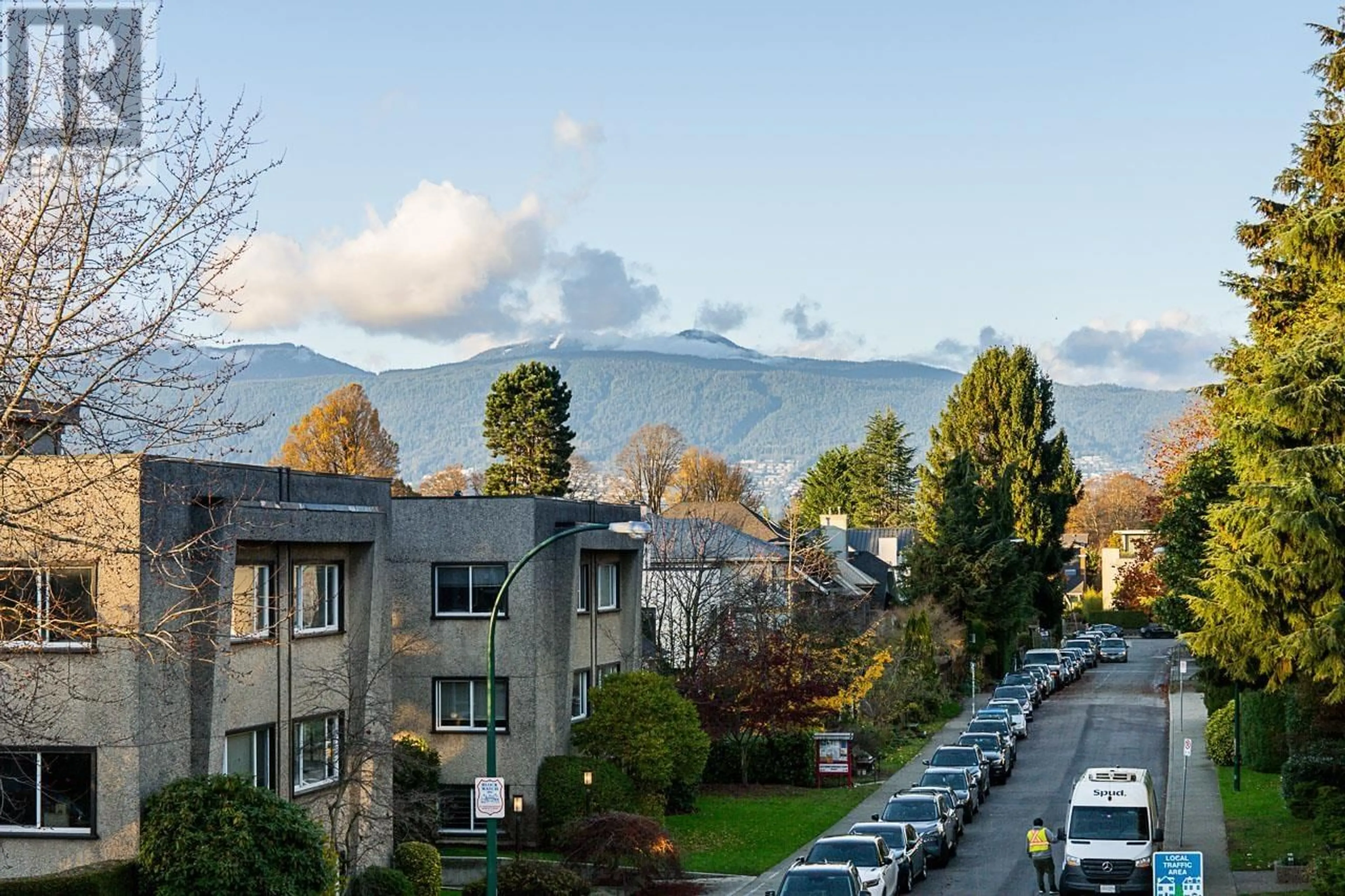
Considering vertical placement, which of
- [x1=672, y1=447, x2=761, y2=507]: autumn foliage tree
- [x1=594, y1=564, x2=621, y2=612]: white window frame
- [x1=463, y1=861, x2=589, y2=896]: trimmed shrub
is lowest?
[x1=463, y1=861, x2=589, y2=896]: trimmed shrub

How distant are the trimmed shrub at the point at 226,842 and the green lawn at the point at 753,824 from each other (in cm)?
1381

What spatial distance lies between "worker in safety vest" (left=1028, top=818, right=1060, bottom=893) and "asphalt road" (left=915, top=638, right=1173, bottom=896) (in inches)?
18.5

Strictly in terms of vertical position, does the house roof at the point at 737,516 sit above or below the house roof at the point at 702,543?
above

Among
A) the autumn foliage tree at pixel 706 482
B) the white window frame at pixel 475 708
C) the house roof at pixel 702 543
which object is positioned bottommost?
the white window frame at pixel 475 708

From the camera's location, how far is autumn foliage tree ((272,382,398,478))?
95.8 m

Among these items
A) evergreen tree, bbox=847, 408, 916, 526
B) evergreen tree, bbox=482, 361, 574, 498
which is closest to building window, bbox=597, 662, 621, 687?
evergreen tree, bbox=482, 361, 574, 498

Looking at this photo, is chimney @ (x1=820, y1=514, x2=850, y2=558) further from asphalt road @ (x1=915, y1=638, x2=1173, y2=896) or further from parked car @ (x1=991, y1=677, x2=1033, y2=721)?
asphalt road @ (x1=915, y1=638, x2=1173, y2=896)

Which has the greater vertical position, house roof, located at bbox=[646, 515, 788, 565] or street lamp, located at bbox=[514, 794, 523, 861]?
house roof, located at bbox=[646, 515, 788, 565]

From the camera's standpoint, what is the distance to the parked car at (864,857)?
28.7 meters

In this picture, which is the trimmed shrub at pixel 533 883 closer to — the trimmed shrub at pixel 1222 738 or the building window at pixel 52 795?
the building window at pixel 52 795

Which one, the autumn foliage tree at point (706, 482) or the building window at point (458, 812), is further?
the autumn foliage tree at point (706, 482)

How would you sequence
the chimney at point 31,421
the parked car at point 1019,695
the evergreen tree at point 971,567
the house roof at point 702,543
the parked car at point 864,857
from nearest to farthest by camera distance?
the chimney at point 31,421, the parked car at point 864,857, the house roof at point 702,543, the parked car at point 1019,695, the evergreen tree at point 971,567

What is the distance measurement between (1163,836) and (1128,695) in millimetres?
37567

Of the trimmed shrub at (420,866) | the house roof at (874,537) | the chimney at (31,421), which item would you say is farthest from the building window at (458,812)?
the house roof at (874,537)
